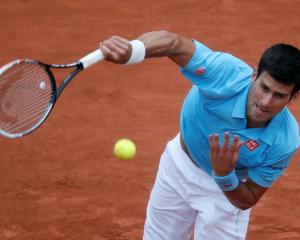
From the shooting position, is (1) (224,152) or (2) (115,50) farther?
(1) (224,152)

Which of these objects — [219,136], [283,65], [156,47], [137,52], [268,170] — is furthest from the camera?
[268,170]

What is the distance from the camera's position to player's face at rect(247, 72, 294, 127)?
13.2ft

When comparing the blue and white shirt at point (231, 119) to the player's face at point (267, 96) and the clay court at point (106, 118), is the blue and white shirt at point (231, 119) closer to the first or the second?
the player's face at point (267, 96)

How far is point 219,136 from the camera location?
13.6 ft

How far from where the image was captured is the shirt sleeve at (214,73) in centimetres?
404

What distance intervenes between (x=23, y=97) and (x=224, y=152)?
1.32 m

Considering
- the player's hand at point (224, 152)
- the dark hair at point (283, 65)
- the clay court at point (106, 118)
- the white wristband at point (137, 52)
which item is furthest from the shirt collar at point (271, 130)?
the clay court at point (106, 118)

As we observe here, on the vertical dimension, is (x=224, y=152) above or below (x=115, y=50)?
below

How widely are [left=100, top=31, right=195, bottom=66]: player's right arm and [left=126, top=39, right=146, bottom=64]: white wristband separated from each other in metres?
0.03

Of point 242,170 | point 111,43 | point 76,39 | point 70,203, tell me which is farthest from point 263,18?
point 111,43

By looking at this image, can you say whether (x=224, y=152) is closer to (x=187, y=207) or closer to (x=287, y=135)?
(x=287, y=135)

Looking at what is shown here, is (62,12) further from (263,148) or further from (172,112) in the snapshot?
(263,148)

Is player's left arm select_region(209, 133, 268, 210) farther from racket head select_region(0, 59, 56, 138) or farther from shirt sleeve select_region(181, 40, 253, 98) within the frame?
racket head select_region(0, 59, 56, 138)

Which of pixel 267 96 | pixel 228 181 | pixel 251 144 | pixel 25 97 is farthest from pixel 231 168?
pixel 25 97
